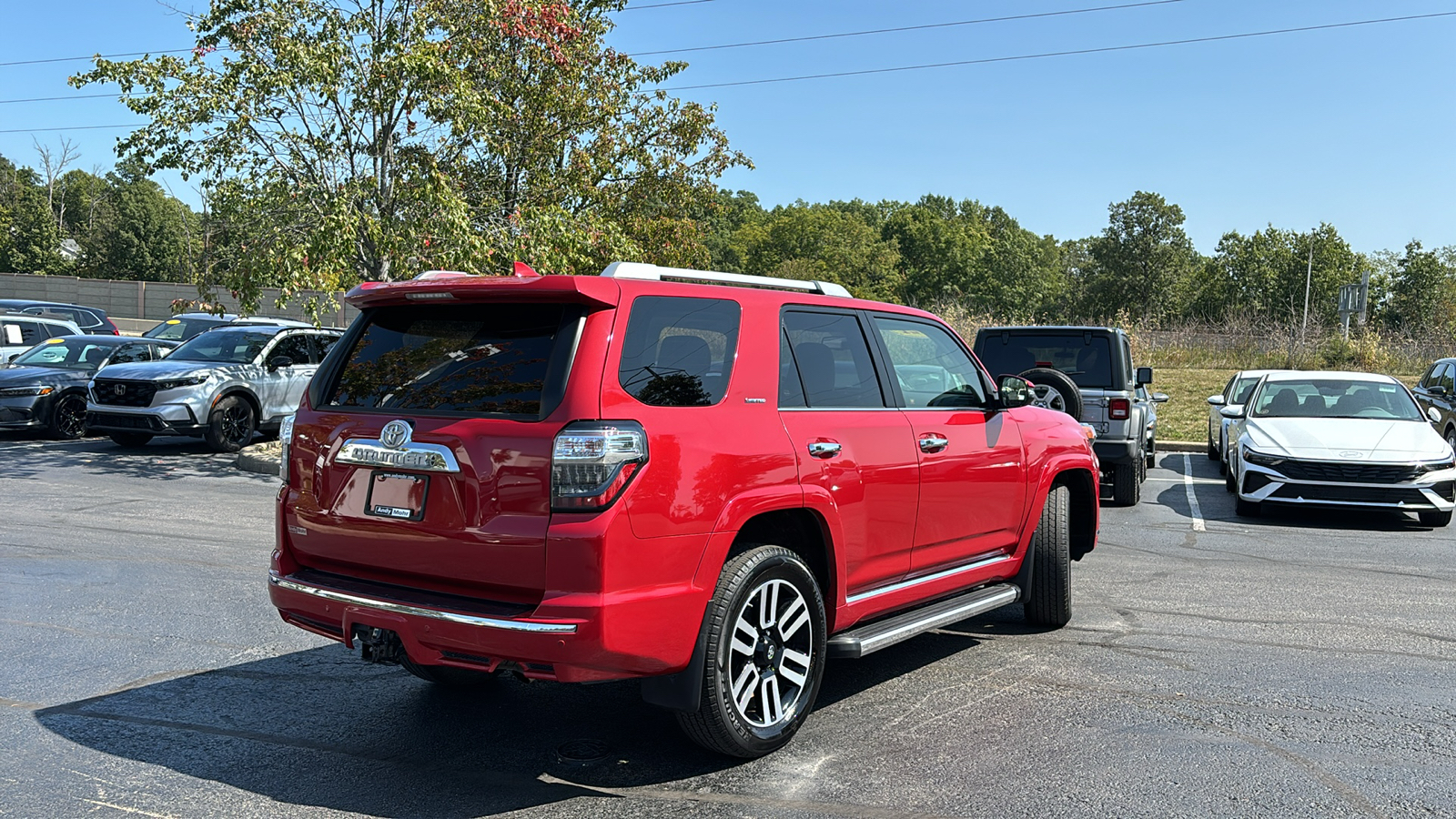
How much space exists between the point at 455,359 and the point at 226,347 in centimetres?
1318

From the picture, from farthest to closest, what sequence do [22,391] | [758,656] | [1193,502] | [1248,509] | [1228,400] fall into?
1. [1228,400]
2. [22,391]
3. [1193,502]
4. [1248,509]
5. [758,656]

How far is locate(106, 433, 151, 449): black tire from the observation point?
15.4 metres

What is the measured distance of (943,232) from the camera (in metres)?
120

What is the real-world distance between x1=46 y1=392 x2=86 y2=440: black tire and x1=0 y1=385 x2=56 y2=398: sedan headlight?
29 centimetres

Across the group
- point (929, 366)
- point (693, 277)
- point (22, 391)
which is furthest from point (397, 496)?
point (22, 391)

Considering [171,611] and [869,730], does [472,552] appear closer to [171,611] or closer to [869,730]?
[869,730]

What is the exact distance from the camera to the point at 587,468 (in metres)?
3.91

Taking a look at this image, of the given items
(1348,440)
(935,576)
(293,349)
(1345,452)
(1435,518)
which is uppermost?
(293,349)

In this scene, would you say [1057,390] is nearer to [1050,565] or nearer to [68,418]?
[1050,565]

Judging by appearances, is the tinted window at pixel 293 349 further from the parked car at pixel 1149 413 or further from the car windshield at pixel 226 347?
the parked car at pixel 1149 413

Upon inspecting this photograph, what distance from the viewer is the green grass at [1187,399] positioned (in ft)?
69.7

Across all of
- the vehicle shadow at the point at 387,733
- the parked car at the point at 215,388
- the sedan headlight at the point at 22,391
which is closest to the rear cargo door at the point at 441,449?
the vehicle shadow at the point at 387,733

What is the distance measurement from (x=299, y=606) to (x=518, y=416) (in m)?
1.29

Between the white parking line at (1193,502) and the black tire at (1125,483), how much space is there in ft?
2.09
